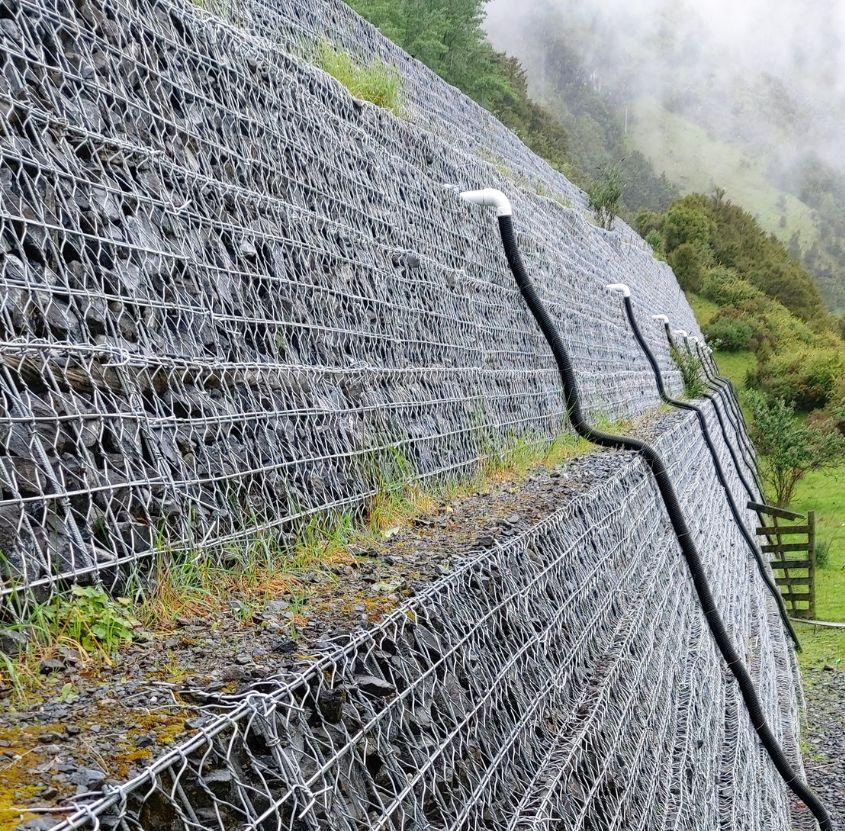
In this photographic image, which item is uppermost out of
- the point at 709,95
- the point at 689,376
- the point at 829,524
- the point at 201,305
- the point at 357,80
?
the point at 709,95

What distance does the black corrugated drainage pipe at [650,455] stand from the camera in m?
4.80

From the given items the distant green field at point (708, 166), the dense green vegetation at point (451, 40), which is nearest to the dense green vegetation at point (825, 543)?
the dense green vegetation at point (451, 40)

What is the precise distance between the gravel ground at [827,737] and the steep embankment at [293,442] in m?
3.02

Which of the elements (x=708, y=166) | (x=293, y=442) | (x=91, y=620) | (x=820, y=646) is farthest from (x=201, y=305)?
(x=708, y=166)

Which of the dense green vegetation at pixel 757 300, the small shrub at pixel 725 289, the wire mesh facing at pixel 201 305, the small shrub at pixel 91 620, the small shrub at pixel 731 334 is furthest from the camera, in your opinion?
the small shrub at pixel 725 289

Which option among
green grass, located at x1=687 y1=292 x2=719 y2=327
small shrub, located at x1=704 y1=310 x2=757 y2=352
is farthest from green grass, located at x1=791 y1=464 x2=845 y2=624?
green grass, located at x1=687 y1=292 x2=719 y2=327

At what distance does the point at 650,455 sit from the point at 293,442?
3.00 meters

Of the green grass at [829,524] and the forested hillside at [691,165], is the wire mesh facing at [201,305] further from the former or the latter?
the forested hillside at [691,165]

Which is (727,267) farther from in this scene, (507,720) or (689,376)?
(507,720)

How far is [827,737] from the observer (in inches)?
303

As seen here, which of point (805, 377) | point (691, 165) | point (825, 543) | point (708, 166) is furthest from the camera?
point (708, 166)

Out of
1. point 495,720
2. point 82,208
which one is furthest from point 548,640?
point 82,208

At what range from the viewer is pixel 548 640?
7.85 feet

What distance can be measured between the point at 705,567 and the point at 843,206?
4008 inches
